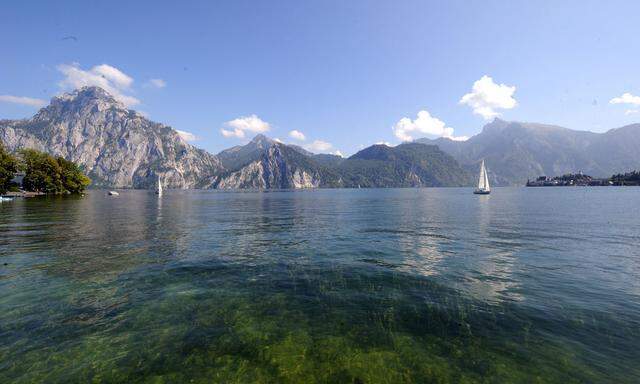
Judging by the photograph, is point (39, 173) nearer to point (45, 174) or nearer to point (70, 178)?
point (45, 174)

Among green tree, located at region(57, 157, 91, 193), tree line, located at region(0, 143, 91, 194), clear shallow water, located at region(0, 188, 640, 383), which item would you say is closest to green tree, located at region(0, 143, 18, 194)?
tree line, located at region(0, 143, 91, 194)

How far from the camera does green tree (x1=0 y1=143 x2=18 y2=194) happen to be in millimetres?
113188

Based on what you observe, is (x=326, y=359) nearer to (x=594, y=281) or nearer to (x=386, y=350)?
(x=386, y=350)

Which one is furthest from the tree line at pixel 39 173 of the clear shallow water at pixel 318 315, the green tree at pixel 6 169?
the clear shallow water at pixel 318 315

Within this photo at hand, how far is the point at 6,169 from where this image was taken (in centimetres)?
11556

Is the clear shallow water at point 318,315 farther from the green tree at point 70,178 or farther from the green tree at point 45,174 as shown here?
the green tree at point 70,178

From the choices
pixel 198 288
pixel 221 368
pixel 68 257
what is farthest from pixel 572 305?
pixel 68 257

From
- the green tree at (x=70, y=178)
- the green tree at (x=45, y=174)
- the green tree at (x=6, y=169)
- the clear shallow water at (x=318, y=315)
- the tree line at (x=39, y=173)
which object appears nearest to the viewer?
the clear shallow water at (x=318, y=315)

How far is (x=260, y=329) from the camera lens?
12.7 m

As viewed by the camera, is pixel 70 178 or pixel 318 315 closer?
pixel 318 315

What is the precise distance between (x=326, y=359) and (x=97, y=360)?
8165 millimetres

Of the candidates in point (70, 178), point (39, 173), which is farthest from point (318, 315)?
point (70, 178)

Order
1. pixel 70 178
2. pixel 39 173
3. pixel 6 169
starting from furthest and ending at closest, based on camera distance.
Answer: pixel 70 178 → pixel 39 173 → pixel 6 169

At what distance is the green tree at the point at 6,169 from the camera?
4456 inches
